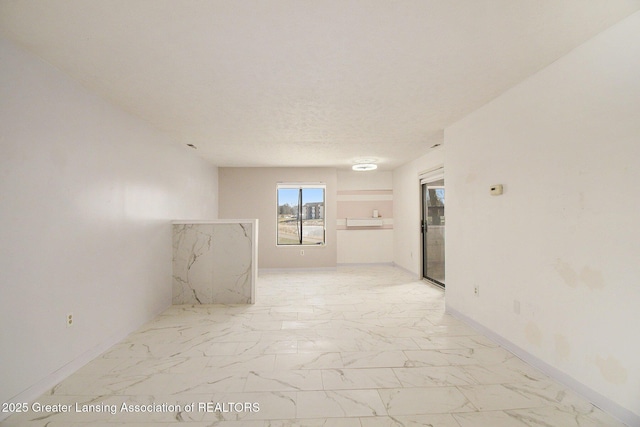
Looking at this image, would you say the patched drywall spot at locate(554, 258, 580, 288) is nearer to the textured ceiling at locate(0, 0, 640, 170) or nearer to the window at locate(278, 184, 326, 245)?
the textured ceiling at locate(0, 0, 640, 170)

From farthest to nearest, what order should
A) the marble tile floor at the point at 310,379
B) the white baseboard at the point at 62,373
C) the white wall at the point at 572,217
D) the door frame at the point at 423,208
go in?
1. the door frame at the point at 423,208
2. the white baseboard at the point at 62,373
3. the marble tile floor at the point at 310,379
4. the white wall at the point at 572,217

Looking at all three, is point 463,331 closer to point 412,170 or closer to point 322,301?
point 322,301

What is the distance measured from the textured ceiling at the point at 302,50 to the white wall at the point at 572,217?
25 cm

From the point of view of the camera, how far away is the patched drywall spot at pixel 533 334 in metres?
2.46

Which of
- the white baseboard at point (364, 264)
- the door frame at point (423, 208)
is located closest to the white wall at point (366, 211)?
the white baseboard at point (364, 264)

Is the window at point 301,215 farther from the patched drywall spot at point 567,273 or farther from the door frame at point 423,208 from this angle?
the patched drywall spot at point 567,273

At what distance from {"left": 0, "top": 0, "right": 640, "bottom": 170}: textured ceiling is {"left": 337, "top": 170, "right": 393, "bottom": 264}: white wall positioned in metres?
4.13

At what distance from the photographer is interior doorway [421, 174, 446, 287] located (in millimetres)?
5465

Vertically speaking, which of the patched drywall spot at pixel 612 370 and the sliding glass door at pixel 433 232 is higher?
the sliding glass door at pixel 433 232

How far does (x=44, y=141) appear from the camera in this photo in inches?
86.2

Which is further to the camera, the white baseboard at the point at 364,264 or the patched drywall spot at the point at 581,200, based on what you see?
the white baseboard at the point at 364,264

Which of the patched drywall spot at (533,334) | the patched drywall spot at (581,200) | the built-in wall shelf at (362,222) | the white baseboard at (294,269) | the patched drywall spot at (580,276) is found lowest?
the white baseboard at (294,269)

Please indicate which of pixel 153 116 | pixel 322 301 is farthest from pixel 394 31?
pixel 322 301

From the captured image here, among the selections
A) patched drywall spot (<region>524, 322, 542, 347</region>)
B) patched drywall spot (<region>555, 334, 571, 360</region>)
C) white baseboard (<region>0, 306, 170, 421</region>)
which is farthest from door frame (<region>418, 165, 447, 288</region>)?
white baseboard (<region>0, 306, 170, 421</region>)
